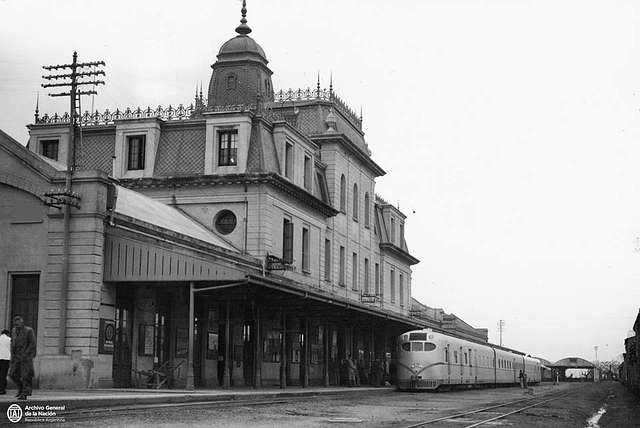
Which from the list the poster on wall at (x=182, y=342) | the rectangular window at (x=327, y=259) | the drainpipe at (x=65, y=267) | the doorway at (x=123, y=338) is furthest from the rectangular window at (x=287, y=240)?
the drainpipe at (x=65, y=267)

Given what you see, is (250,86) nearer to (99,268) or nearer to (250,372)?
(250,372)

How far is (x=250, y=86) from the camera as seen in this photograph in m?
49.8

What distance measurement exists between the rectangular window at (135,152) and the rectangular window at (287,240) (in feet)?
24.4

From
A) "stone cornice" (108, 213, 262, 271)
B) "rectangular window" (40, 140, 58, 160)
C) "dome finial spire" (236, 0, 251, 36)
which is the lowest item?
"stone cornice" (108, 213, 262, 271)

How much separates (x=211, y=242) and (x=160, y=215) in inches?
117

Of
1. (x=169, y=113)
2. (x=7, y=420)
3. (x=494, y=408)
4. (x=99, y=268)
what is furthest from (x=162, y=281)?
(x=169, y=113)

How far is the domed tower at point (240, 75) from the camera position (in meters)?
49.5

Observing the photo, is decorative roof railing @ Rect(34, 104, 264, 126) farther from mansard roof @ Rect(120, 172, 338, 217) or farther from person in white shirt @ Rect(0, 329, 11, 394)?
person in white shirt @ Rect(0, 329, 11, 394)

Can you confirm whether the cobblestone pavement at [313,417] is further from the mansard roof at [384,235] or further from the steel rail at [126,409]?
the mansard roof at [384,235]

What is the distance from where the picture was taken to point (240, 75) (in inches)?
1967

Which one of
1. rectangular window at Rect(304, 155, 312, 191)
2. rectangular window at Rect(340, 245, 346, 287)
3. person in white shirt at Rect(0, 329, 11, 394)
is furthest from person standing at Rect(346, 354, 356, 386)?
person in white shirt at Rect(0, 329, 11, 394)

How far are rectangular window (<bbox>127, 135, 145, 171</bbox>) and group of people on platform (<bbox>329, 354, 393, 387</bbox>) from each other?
46.1 feet

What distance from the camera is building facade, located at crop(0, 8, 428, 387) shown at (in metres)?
27.0

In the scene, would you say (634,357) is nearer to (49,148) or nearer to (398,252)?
(398,252)
